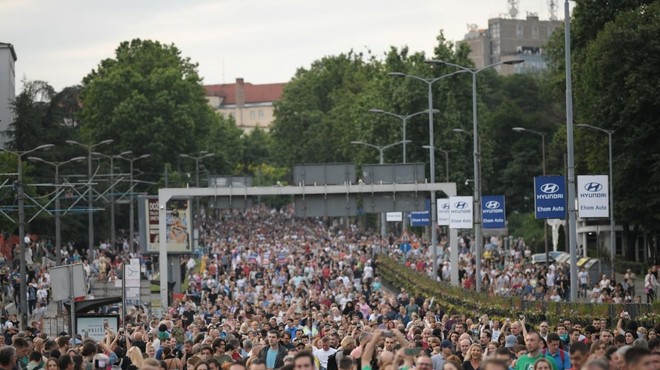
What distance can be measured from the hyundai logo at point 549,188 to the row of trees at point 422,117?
22.8m

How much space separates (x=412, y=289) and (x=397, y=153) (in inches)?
1621

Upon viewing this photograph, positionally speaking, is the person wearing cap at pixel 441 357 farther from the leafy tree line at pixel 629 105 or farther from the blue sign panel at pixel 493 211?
the leafy tree line at pixel 629 105

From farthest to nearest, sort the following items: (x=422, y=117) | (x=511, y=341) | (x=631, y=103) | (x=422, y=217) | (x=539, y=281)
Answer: (x=422, y=117)
(x=422, y=217)
(x=631, y=103)
(x=539, y=281)
(x=511, y=341)

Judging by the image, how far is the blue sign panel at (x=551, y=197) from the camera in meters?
Result: 38.2

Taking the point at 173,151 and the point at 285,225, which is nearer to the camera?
the point at 173,151

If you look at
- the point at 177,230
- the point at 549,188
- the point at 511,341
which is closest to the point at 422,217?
the point at 177,230

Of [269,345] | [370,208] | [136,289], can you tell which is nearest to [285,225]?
[370,208]

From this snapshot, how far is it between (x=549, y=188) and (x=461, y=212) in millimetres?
10462

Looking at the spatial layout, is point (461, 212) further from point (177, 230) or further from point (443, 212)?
point (177, 230)

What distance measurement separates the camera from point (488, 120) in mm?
121000

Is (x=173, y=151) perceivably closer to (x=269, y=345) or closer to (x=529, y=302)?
(x=529, y=302)

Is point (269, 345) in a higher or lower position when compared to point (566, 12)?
lower

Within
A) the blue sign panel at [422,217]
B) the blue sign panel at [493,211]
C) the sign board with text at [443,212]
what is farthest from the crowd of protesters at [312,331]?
the blue sign panel at [493,211]

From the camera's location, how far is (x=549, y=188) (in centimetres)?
3831
